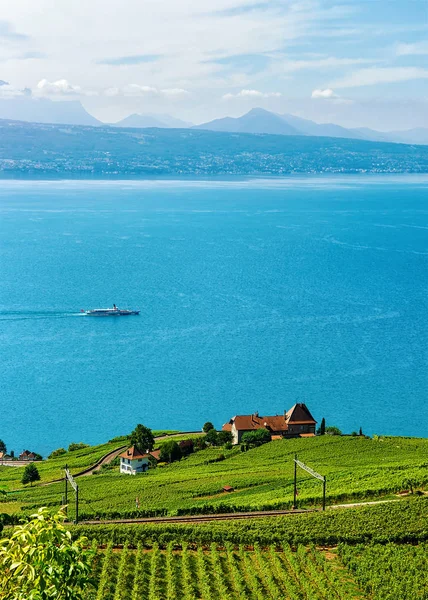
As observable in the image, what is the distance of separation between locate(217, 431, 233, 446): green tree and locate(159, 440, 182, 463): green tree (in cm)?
426

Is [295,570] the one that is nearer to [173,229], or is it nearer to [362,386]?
[362,386]

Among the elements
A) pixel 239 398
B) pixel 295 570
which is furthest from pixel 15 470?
pixel 295 570

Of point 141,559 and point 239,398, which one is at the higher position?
point 141,559

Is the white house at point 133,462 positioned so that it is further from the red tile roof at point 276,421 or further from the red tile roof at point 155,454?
the red tile roof at point 276,421

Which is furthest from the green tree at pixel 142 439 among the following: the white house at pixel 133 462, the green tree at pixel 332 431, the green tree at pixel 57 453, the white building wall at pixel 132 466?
the green tree at pixel 332 431

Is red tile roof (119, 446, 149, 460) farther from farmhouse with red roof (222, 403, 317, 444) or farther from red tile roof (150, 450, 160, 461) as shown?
farmhouse with red roof (222, 403, 317, 444)

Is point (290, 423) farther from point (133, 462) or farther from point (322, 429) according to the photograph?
point (133, 462)

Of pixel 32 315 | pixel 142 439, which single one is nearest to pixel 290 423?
pixel 142 439

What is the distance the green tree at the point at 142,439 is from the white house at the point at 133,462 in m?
0.86

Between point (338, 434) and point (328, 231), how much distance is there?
115m

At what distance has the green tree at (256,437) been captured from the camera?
54344 millimetres

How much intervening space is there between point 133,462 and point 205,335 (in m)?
34.3

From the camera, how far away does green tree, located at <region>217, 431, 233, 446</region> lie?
5566 cm

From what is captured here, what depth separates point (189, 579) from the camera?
25.7 meters
